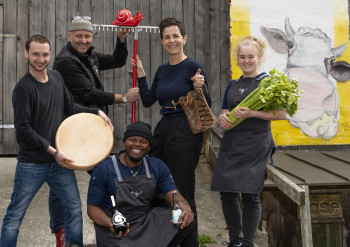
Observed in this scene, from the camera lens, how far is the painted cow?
693cm

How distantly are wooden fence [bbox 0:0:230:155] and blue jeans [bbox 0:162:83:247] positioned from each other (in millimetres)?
3455

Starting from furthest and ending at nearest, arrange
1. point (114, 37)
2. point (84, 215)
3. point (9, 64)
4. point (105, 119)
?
point (114, 37) < point (9, 64) < point (84, 215) < point (105, 119)

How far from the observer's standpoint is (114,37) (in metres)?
6.59

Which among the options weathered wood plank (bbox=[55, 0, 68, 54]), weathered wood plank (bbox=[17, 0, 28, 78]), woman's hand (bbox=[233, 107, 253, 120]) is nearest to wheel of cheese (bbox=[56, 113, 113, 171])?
woman's hand (bbox=[233, 107, 253, 120])

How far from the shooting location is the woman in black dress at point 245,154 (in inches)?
132

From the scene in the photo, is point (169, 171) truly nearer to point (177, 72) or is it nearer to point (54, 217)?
point (177, 72)

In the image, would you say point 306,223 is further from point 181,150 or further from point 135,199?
point 135,199

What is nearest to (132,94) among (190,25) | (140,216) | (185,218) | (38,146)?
(38,146)

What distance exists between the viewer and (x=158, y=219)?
10.2 ft

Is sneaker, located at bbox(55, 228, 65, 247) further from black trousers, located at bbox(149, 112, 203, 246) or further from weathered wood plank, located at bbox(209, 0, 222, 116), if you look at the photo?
weathered wood plank, located at bbox(209, 0, 222, 116)

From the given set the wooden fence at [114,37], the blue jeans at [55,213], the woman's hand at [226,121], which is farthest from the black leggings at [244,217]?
the wooden fence at [114,37]

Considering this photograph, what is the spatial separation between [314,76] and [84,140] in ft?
16.1

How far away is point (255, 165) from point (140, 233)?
114 cm

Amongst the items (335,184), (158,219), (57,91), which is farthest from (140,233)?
(335,184)
